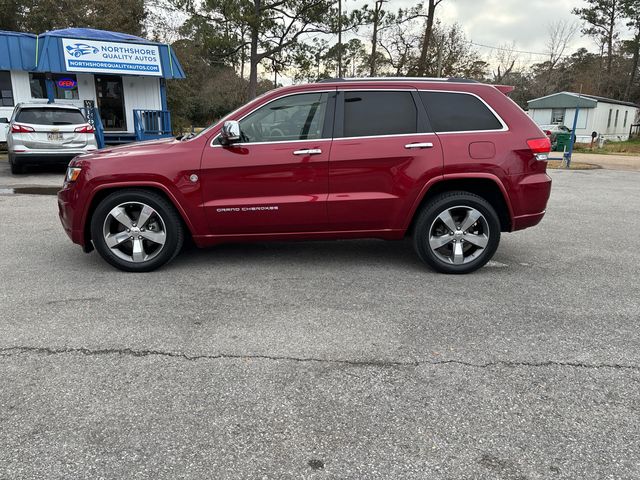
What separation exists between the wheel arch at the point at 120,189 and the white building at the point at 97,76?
39.8ft

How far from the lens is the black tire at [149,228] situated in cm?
481

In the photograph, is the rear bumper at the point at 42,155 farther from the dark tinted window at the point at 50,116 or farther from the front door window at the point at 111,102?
the front door window at the point at 111,102

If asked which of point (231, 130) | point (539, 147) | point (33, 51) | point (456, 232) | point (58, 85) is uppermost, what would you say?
point (33, 51)

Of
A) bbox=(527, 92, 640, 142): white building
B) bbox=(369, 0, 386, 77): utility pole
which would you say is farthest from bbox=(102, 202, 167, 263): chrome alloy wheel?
bbox=(527, 92, 640, 142): white building

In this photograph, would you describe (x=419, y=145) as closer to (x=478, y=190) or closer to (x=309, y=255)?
(x=478, y=190)

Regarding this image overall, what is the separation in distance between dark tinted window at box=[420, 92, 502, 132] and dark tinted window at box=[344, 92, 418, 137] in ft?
0.61

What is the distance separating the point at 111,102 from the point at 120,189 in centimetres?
1653

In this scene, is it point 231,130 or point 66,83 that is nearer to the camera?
point 231,130

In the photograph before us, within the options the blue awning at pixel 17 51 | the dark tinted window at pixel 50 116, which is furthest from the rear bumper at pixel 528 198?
the blue awning at pixel 17 51

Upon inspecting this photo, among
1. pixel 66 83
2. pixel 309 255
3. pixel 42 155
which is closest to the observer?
pixel 309 255

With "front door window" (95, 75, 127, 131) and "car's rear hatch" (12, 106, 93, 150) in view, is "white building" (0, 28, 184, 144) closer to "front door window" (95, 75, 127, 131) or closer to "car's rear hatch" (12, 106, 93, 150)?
"front door window" (95, 75, 127, 131)

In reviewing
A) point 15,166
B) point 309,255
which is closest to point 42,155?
point 15,166

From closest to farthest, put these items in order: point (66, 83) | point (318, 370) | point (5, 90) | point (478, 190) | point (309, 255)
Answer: point (318, 370) < point (478, 190) < point (309, 255) < point (5, 90) < point (66, 83)

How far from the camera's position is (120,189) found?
4852 millimetres
